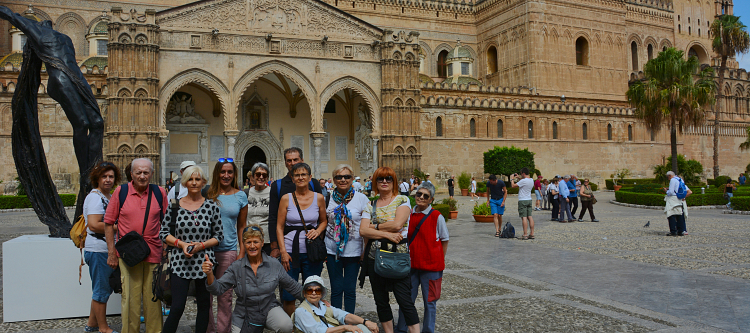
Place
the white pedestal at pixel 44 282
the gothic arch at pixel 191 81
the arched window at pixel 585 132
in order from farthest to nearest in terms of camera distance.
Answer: the arched window at pixel 585 132
the gothic arch at pixel 191 81
the white pedestal at pixel 44 282

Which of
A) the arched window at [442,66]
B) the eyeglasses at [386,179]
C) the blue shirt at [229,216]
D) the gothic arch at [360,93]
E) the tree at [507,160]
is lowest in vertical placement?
the blue shirt at [229,216]

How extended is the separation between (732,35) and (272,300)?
39728 millimetres

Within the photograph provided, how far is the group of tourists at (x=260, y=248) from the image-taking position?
4508mm

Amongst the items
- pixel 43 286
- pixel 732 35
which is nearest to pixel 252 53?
pixel 43 286

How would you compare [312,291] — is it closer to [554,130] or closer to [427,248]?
[427,248]

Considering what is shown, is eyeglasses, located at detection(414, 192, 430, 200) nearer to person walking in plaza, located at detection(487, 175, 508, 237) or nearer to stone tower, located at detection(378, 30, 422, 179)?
person walking in plaza, located at detection(487, 175, 508, 237)

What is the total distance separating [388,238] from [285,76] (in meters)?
22.3

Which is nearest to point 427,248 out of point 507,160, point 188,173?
point 188,173

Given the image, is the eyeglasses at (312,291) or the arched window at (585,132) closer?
the eyeglasses at (312,291)

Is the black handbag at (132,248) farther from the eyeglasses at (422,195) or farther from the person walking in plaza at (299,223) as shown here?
the eyeglasses at (422,195)

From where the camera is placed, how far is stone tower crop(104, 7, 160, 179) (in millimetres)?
22984

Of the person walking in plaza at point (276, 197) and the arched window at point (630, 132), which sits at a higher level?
the arched window at point (630, 132)

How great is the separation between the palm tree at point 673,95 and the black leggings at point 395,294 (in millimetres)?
23641

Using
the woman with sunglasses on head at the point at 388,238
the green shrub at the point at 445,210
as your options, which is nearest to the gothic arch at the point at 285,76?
the green shrub at the point at 445,210
